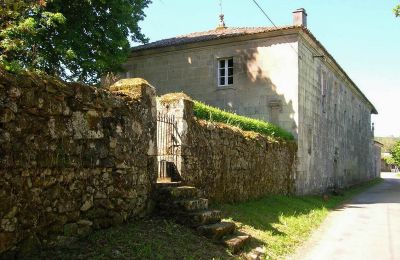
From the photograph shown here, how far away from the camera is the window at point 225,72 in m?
19.1

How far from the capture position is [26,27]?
38.4ft

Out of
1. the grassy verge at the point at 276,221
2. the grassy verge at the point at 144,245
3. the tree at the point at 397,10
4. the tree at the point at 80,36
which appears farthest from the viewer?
the tree at the point at 397,10

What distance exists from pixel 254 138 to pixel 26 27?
763cm

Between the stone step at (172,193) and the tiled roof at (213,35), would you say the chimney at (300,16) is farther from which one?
the stone step at (172,193)

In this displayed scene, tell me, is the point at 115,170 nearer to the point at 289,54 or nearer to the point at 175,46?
the point at 289,54

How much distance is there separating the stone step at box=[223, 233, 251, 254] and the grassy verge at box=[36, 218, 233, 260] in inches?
7.4

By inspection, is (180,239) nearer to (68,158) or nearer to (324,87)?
(68,158)

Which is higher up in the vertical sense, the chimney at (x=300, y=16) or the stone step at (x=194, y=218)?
the chimney at (x=300, y=16)

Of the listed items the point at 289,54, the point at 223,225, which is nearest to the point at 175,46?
the point at 289,54

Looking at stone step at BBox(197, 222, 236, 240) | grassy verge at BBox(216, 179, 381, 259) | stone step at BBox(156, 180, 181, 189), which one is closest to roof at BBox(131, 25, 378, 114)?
grassy verge at BBox(216, 179, 381, 259)

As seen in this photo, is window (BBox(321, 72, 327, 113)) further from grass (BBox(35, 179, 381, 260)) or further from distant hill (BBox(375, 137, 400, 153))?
distant hill (BBox(375, 137, 400, 153))

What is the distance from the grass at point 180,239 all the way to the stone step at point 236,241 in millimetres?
149

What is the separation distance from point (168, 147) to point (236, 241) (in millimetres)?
2722

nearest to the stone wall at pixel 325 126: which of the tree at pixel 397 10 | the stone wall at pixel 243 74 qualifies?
the stone wall at pixel 243 74
